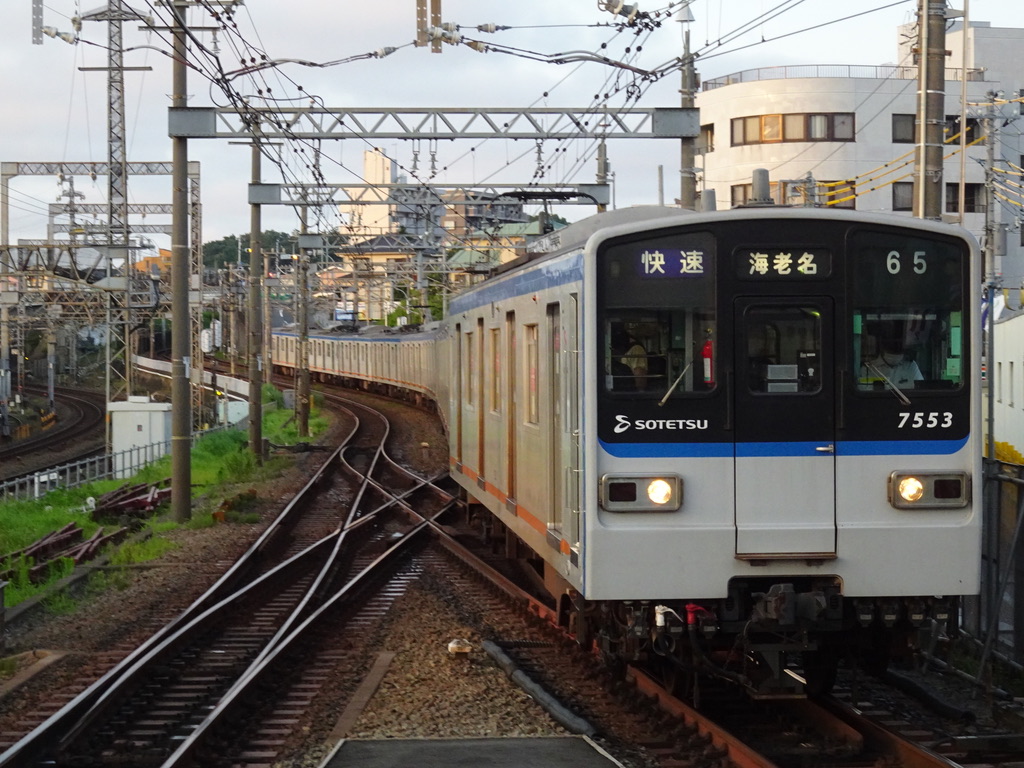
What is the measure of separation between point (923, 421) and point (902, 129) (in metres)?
32.1

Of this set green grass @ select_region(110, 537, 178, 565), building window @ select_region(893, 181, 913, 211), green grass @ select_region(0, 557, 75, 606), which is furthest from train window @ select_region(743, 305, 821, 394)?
building window @ select_region(893, 181, 913, 211)

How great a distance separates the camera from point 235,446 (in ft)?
93.4

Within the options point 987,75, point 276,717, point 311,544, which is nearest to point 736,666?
point 276,717

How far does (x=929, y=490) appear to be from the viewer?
22.3 feet

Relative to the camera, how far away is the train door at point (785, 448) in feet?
22.2

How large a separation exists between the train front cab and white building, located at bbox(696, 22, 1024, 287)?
1142 inches

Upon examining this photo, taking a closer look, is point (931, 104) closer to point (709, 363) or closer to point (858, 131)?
point (709, 363)

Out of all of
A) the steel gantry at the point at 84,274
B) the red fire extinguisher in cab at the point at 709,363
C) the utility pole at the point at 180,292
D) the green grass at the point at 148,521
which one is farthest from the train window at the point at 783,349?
the steel gantry at the point at 84,274

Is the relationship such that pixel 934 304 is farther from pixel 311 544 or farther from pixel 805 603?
pixel 311 544

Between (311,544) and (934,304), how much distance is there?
10286 millimetres

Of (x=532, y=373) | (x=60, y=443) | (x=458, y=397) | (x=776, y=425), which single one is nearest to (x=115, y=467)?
(x=60, y=443)

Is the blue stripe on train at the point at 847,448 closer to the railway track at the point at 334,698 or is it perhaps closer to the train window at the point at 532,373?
the railway track at the point at 334,698

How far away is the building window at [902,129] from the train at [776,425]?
3170cm

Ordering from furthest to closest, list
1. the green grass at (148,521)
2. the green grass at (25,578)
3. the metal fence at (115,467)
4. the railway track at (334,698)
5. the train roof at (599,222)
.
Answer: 1. the metal fence at (115,467)
2. the green grass at (148,521)
3. the green grass at (25,578)
4. the train roof at (599,222)
5. the railway track at (334,698)
